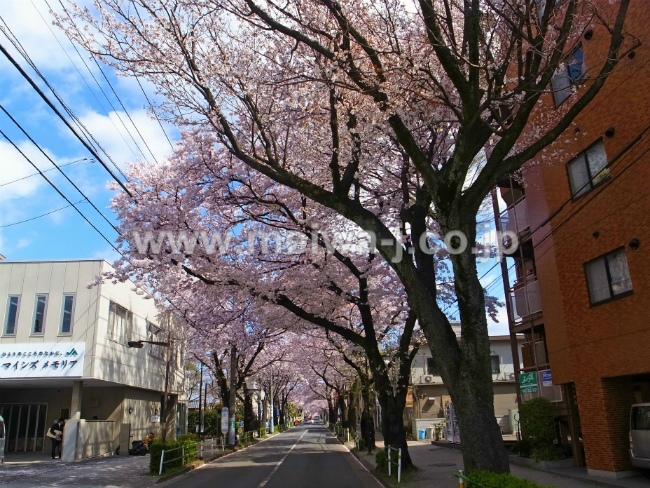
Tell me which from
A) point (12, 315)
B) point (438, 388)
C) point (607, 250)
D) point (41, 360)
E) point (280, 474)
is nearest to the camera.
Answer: point (607, 250)

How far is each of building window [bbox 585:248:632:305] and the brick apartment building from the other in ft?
0.09

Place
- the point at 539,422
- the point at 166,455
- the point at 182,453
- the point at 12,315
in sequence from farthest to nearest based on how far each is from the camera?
1. the point at 12,315
2. the point at 182,453
3. the point at 166,455
4. the point at 539,422

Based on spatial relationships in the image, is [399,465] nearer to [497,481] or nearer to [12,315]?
[497,481]

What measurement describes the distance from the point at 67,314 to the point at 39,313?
114 centimetres

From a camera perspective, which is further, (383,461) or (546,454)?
(383,461)

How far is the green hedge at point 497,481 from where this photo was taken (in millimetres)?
6202

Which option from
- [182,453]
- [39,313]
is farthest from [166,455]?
[39,313]

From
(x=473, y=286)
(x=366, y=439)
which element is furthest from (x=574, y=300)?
(x=366, y=439)

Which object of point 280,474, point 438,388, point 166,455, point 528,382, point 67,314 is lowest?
point 280,474

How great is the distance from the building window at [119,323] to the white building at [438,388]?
18.6 m

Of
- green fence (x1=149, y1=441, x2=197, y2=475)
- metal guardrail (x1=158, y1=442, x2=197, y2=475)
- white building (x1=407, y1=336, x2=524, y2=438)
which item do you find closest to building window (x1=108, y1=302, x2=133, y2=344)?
metal guardrail (x1=158, y1=442, x2=197, y2=475)

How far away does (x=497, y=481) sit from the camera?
6.32 m

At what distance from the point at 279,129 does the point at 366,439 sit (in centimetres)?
1875

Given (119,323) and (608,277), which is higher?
(119,323)
